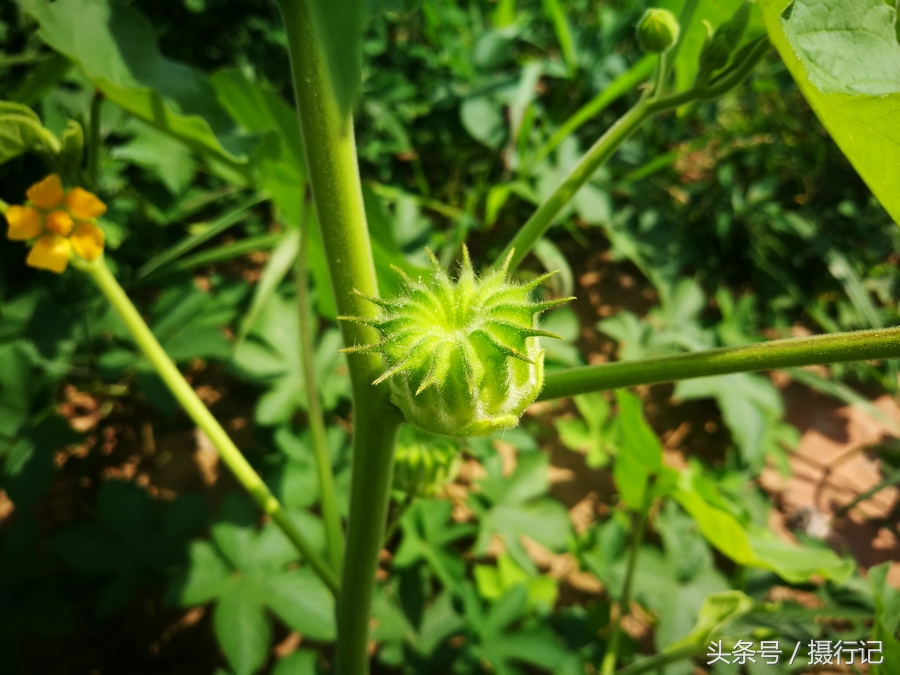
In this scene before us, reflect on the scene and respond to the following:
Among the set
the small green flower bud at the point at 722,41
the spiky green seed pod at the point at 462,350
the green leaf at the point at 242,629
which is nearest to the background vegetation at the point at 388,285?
the green leaf at the point at 242,629

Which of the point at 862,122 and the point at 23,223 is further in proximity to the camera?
the point at 23,223

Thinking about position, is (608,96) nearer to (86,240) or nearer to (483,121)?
(483,121)

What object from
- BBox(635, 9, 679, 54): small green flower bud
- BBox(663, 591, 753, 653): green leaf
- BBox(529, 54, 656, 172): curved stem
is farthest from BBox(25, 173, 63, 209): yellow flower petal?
BBox(529, 54, 656, 172): curved stem

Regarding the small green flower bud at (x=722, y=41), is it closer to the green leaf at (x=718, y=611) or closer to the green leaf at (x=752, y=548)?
the green leaf at (x=752, y=548)

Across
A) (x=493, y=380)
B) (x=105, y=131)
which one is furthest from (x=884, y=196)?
(x=105, y=131)

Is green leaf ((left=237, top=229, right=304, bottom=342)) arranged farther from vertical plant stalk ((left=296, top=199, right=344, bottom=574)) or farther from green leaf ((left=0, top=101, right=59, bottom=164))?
green leaf ((left=0, top=101, right=59, bottom=164))

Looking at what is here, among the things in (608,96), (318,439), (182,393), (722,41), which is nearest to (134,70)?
(182,393)

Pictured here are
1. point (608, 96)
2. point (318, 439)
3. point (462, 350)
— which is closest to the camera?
point (462, 350)

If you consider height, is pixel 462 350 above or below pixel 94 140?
below
